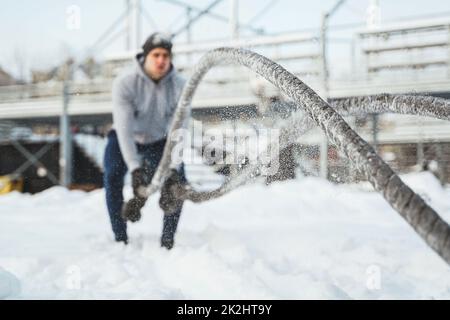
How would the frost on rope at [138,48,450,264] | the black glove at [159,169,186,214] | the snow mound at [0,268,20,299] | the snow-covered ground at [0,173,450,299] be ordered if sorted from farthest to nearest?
the black glove at [159,169,186,214]
the snow-covered ground at [0,173,450,299]
the snow mound at [0,268,20,299]
the frost on rope at [138,48,450,264]

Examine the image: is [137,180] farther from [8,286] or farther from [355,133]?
[355,133]

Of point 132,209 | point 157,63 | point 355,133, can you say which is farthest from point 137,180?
point 355,133

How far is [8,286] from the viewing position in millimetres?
1014

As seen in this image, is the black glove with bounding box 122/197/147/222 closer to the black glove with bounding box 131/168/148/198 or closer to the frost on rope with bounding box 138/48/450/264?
the black glove with bounding box 131/168/148/198

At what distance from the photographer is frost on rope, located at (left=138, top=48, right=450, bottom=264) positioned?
599 mm

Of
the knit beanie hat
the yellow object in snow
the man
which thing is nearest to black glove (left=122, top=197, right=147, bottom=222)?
the man

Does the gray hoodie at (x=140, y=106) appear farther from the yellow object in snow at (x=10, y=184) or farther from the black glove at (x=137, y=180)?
the yellow object in snow at (x=10, y=184)

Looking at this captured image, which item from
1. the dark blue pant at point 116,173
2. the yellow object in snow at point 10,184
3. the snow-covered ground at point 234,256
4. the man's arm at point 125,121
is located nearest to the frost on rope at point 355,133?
the snow-covered ground at point 234,256

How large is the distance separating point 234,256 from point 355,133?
1006mm

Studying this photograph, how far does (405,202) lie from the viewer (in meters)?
0.62

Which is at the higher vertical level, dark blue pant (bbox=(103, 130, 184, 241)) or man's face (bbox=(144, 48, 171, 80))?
man's face (bbox=(144, 48, 171, 80))

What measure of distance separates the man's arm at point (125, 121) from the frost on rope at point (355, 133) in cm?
41

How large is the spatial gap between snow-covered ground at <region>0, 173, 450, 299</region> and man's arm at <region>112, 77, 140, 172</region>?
37 cm

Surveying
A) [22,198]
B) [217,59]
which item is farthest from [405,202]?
[22,198]
